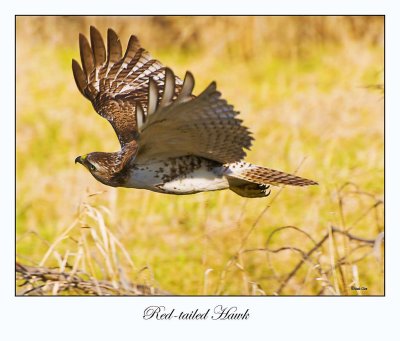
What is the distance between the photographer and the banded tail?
464 cm

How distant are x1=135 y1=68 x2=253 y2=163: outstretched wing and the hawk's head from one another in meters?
0.13

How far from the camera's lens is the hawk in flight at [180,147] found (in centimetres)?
416

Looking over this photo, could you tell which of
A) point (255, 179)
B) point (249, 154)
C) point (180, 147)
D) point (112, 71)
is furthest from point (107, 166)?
point (249, 154)

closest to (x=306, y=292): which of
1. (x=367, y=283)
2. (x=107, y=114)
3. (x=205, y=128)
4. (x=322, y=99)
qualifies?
(x=367, y=283)

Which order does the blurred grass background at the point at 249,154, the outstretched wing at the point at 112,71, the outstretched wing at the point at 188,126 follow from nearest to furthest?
the outstretched wing at the point at 188,126 < the outstretched wing at the point at 112,71 < the blurred grass background at the point at 249,154

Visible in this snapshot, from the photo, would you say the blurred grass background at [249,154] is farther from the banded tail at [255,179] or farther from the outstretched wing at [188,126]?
the outstretched wing at [188,126]

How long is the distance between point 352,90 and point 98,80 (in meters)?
4.72

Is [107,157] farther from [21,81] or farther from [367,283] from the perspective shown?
[21,81]

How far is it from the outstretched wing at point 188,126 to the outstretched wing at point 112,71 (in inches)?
39.9

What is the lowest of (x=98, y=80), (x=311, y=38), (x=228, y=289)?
(x=228, y=289)

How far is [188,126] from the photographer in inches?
173

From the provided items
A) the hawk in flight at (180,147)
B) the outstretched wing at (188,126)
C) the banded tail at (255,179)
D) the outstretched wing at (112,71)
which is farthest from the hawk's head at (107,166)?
the outstretched wing at (112,71)

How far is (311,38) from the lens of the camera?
11305 mm

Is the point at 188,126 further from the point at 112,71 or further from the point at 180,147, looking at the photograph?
the point at 112,71
